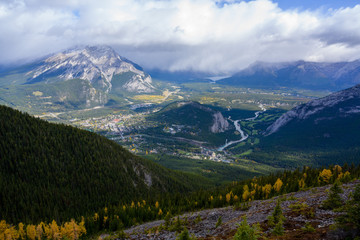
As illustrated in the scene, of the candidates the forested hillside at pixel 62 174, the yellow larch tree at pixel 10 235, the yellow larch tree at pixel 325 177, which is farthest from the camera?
the forested hillside at pixel 62 174

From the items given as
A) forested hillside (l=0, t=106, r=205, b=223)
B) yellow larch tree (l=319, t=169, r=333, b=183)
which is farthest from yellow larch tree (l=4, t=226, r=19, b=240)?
yellow larch tree (l=319, t=169, r=333, b=183)

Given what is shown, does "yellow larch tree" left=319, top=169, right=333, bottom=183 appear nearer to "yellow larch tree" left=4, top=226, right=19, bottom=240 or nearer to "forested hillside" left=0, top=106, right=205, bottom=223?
"forested hillside" left=0, top=106, right=205, bottom=223

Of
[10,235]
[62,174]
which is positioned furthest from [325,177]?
[62,174]

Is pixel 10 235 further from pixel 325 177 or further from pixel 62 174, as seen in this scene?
pixel 325 177

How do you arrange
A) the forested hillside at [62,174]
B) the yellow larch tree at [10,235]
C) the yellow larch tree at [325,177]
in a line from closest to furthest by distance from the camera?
the yellow larch tree at [10,235] → the yellow larch tree at [325,177] → the forested hillside at [62,174]

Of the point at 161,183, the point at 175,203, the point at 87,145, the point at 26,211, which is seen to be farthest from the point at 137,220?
the point at 87,145

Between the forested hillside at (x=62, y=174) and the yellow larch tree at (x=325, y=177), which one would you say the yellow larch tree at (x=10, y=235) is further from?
the yellow larch tree at (x=325, y=177)

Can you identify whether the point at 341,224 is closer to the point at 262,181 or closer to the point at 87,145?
the point at 262,181

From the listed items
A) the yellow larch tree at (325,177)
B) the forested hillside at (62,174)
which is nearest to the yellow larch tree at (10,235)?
the forested hillside at (62,174)
